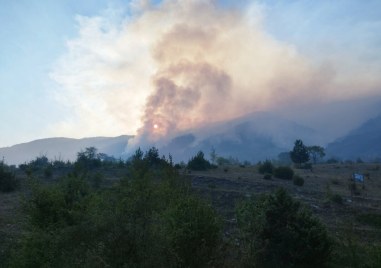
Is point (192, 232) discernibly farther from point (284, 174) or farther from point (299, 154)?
point (299, 154)

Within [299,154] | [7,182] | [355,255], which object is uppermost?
[299,154]

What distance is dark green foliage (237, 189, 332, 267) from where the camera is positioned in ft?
46.5

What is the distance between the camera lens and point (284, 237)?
1535cm

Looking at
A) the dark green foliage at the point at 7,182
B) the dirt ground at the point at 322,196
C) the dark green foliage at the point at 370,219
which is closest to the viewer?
the dirt ground at the point at 322,196

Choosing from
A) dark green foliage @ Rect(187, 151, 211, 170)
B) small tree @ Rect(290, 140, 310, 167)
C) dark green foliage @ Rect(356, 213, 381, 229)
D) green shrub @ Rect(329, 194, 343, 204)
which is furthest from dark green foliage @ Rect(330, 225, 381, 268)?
small tree @ Rect(290, 140, 310, 167)

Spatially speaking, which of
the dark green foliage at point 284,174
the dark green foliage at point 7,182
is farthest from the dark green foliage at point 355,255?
the dark green foliage at point 7,182

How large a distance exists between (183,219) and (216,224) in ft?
3.96

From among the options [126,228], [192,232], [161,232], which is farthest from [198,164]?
[126,228]

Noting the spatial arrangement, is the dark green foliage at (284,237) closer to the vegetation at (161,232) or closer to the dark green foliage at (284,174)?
the vegetation at (161,232)

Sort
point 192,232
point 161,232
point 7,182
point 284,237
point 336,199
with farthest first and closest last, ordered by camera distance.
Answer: point 7,182, point 336,199, point 284,237, point 192,232, point 161,232

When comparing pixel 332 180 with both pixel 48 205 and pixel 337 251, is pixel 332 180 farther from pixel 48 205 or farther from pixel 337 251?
pixel 48 205

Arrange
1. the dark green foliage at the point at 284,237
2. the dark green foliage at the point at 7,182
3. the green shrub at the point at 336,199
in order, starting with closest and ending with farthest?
the dark green foliage at the point at 284,237 < the green shrub at the point at 336,199 < the dark green foliage at the point at 7,182

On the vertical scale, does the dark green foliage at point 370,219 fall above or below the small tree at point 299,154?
below

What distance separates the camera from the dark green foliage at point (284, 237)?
A: 558 inches
